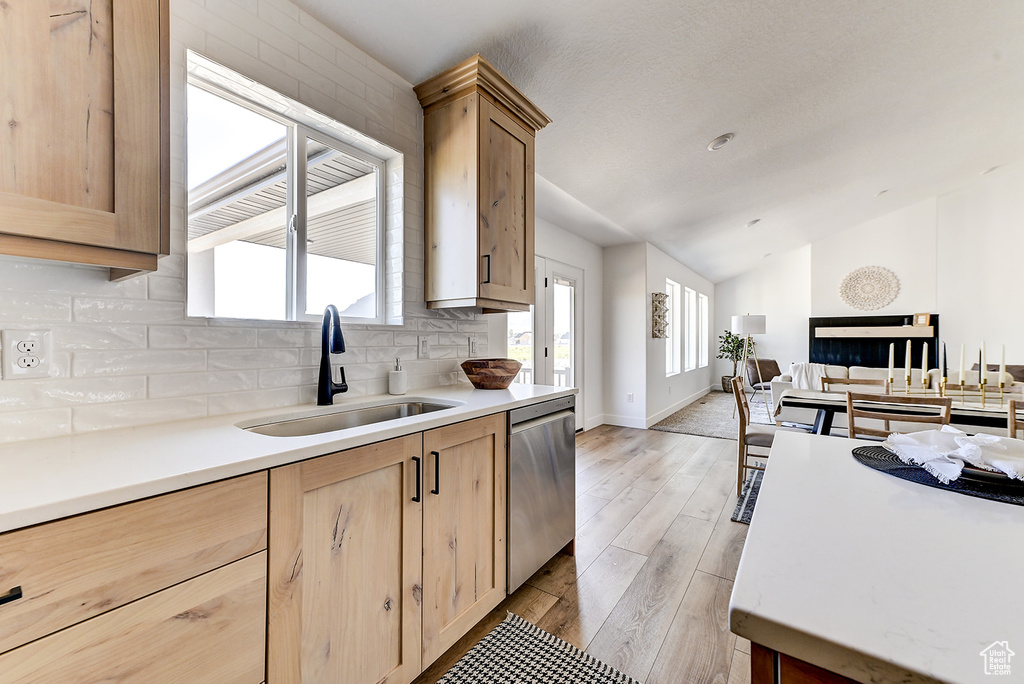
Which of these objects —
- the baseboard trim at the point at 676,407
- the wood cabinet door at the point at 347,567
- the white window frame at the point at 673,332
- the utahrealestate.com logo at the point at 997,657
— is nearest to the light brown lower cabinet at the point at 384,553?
the wood cabinet door at the point at 347,567

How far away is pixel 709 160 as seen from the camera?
11.5 feet

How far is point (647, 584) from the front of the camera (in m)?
1.98

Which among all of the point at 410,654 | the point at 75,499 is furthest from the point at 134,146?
the point at 410,654

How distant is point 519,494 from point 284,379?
3.51 ft

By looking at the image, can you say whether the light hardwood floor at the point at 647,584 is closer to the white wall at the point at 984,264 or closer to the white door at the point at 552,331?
the white door at the point at 552,331

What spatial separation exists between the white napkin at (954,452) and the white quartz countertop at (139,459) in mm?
1241

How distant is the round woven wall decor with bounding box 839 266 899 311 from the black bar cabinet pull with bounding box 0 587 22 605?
9959mm

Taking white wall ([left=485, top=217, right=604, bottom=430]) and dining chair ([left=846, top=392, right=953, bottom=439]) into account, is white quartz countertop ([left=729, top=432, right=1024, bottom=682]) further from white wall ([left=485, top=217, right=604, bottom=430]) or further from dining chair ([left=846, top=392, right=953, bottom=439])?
white wall ([left=485, top=217, right=604, bottom=430])

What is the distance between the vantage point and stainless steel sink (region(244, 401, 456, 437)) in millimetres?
1459

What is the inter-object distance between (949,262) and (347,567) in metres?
9.70

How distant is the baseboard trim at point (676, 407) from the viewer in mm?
5512

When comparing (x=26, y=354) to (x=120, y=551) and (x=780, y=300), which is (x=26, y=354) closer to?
(x=120, y=551)

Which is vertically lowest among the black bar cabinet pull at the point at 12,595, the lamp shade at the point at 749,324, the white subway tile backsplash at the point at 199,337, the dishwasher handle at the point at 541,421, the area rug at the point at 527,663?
the area rug at the point at 527,663

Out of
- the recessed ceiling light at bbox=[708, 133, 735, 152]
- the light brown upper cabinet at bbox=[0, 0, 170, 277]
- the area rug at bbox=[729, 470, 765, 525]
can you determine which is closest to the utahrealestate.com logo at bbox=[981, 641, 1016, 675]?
the light brown upper cabinet at bbox=[0, 0, 170, 277]
